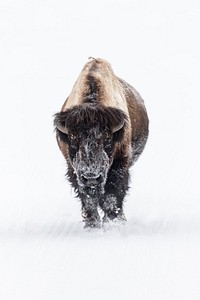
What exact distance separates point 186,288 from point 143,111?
6.81 meters

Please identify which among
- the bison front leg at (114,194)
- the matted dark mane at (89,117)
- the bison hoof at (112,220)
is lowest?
the bison hoof at (112,220)

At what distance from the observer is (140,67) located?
5016cm

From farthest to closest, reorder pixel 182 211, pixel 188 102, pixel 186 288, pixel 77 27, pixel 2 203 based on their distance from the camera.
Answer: pixel 77 27 < pixel 188 102 < pixel 2 203 < pixel 182 211 < pixel 186 288

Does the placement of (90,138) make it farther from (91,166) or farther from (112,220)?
(112,220)

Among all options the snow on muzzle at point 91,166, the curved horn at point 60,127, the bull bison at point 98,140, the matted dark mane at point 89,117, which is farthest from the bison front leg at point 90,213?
the matted dark mane at point 89,117

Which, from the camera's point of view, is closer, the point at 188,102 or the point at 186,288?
the point at 186,288

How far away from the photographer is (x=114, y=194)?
1043cm

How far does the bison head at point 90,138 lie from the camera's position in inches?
368

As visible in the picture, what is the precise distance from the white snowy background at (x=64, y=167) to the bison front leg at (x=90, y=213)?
0.60 feet

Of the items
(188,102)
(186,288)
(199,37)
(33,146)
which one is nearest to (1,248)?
(186,288)

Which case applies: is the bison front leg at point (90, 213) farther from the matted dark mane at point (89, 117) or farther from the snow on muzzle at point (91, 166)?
the matted dark mane at point (89, 117)

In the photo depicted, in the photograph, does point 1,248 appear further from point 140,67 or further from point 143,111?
point 140,67

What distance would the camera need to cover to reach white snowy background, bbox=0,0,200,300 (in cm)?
691

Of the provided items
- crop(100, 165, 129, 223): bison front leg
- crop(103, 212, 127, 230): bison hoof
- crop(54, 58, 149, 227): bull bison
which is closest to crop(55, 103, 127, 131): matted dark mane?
crop(54, 58, 149, 227): bull bison
